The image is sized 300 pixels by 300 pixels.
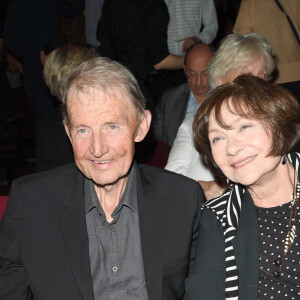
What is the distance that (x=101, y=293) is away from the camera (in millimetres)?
2094

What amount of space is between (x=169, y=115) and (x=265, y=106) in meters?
2.08

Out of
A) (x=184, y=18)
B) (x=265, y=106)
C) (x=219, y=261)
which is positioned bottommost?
(x=219, y=261)

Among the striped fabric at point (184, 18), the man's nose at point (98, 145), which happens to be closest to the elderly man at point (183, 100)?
the striped fabric at point (184, 18)

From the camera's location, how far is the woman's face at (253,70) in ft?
10.6

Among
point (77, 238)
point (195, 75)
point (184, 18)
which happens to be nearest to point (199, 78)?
point (195, 75)

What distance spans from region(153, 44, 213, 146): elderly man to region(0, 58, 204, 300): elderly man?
1808 mm

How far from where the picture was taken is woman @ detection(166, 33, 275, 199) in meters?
3.17

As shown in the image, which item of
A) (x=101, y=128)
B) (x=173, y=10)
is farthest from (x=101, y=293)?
(x=173, y=10)

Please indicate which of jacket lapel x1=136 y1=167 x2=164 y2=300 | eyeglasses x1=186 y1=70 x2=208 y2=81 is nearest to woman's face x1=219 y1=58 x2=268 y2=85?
eyeglasses x1=186 y1=70 x2=208 y2=81

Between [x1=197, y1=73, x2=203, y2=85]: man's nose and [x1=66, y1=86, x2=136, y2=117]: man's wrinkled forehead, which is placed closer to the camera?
[x1=66, y1=86, x2=136, y2=117]: man's wrinkled forehead

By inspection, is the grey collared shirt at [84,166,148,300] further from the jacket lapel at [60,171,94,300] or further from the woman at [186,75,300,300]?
the woman at [186,75,300,300]

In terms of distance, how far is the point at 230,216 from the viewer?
219 centimetres

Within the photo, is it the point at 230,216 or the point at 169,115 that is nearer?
the point at 230,216

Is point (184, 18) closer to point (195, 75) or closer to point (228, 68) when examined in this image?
point (195, 75)
